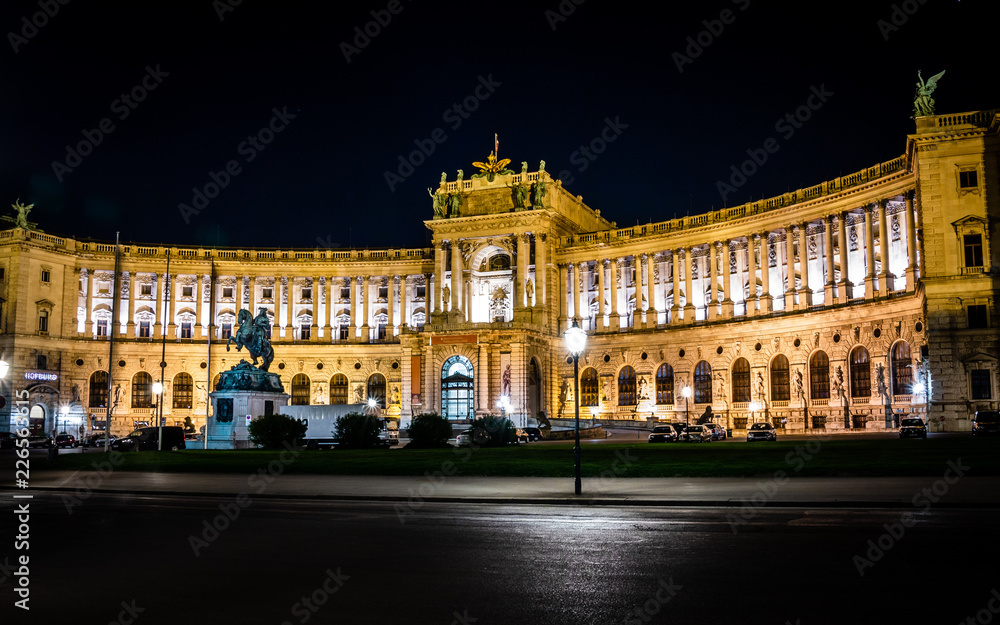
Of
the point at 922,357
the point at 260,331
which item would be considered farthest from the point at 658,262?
the point at 260,331

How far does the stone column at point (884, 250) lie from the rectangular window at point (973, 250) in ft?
37.2

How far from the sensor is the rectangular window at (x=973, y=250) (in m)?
58.2

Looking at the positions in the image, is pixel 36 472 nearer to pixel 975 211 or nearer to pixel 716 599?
pixel 716 599

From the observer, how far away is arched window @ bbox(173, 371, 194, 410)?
10156 cm

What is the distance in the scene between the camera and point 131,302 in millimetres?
103125

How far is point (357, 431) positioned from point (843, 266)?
151ft

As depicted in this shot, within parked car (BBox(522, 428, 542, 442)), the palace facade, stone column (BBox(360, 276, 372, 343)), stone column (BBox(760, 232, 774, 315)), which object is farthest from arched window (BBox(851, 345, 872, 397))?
stone column (BBox(360, 276, 372, 343))

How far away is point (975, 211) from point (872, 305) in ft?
42.5

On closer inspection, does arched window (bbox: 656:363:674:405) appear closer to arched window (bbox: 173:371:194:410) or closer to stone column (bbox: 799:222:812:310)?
stone column (bbox: 799:222:812:310)

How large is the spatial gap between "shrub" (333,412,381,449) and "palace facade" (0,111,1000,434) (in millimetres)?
22417

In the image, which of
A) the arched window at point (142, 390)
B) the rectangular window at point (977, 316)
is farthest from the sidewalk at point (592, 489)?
the arched window at point (142, 390)

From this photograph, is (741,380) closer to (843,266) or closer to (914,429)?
(843,266)

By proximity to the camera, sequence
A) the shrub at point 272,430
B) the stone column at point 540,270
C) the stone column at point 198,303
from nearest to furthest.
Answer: the shrub at point 272,430 → the stone column at point 540,270 → the stone column at point 198,303

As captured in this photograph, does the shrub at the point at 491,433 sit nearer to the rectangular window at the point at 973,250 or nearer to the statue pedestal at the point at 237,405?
the statue pedestal at the point at 237,405
